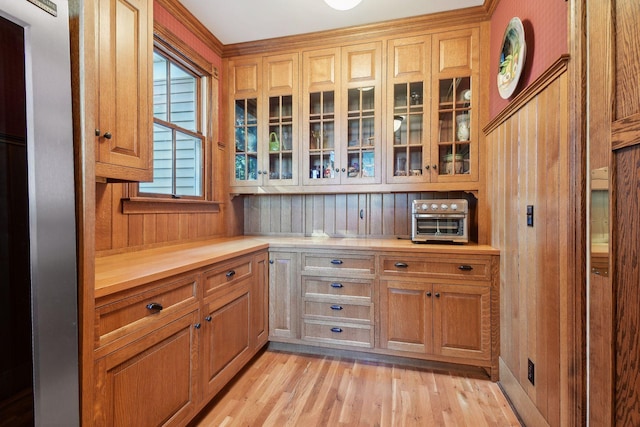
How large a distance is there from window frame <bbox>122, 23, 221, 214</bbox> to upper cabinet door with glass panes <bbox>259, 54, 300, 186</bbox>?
1.49 ft

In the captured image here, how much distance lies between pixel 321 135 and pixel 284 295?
4.65ft

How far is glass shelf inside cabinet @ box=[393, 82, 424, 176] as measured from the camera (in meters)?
2.53

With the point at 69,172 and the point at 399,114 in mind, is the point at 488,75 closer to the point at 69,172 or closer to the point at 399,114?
the point at 399,114

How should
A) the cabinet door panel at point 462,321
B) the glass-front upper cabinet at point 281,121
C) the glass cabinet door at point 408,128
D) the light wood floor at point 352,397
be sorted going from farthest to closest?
the glass-front upper cabinet at point 281,121
the glass cabinet door at point 408,128
the cabinet door panel at point 462,321
the light wood floor at point 352,397

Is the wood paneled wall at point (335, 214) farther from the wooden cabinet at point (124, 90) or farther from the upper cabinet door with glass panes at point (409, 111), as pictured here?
the wooden cabinet at point (124, 90)

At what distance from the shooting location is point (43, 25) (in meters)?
0.74

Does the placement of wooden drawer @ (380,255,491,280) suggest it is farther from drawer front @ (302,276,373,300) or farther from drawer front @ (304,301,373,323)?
drawer front @ (304,301,373,323)

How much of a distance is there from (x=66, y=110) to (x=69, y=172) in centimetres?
16

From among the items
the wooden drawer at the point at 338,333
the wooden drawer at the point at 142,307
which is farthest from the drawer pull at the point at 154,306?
the wooden drawer at the point at 338,333

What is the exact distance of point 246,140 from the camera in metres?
2.91

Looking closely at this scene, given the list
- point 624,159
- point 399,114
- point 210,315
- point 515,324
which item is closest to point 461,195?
point 399,114

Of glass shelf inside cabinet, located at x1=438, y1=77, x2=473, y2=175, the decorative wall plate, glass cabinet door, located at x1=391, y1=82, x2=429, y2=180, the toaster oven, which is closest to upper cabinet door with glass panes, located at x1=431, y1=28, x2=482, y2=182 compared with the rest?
glass shelf inside cabinet, located at x1=438, y1=77, x2=473, y2=175

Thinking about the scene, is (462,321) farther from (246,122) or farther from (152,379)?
(246,122)

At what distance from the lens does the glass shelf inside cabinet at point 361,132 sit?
103 inches
